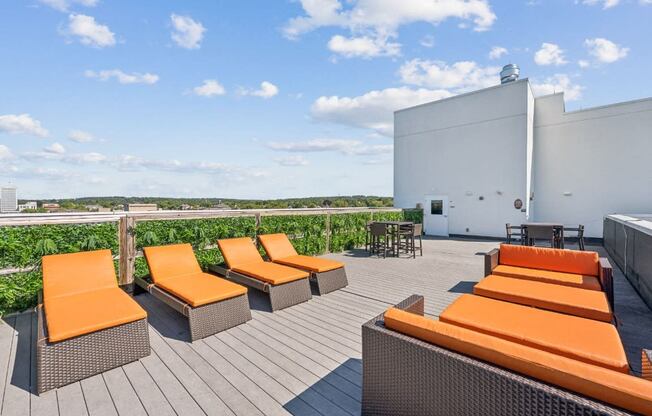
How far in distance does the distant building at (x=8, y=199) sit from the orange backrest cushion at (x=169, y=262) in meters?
6.03

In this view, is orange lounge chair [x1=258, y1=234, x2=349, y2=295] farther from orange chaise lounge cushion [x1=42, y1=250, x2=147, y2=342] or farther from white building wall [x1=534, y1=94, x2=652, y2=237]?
white building wall [x1=534, y1=94, x2=652, y2=237]

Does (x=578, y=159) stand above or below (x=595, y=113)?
below

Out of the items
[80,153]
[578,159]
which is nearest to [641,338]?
[578,159]

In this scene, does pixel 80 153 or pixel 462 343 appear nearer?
pixel 462 343

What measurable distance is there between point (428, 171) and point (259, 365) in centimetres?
1331

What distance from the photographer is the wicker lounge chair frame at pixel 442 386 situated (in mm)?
1215

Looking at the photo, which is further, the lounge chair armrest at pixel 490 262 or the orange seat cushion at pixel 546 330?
the lounge chair armrest at pixel 490 262

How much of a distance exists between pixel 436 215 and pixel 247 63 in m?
10.3

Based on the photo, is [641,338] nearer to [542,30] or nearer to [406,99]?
[542,30]

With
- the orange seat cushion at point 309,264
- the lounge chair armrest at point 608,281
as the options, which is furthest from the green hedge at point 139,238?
the lounge chair armrest at point 608,281

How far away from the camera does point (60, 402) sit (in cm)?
226

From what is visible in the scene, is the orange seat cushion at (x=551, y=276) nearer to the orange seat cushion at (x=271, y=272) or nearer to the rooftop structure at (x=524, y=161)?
the orange seat cushion at (x=271, y=272)

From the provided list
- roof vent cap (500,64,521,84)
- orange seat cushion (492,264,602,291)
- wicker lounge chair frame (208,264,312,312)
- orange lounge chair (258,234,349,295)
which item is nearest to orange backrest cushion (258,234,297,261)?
orange lounge chair (258,234,349,295)

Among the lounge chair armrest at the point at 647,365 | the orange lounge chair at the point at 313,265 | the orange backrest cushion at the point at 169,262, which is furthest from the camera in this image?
the orange lounge chair at the point at 313,265
